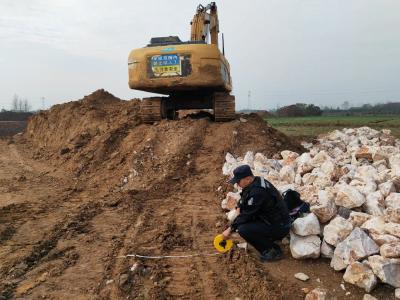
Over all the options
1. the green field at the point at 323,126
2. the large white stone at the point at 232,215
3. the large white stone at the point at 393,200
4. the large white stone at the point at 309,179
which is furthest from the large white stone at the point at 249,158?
the green field at the point at 323,126

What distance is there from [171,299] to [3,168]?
29.6 ft

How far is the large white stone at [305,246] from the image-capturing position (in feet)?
14.6

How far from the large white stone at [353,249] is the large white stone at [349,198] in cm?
77

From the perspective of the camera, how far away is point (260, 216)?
4586 millimetres

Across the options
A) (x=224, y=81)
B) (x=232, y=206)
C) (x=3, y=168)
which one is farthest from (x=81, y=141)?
(x=232, y=206)

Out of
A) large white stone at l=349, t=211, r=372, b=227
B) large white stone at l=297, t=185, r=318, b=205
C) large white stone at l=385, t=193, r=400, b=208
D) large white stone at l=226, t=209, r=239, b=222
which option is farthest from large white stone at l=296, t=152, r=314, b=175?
large white stone at l=349, t=211, r=372, b=227

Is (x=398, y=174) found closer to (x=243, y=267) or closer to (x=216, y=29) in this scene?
(x=243, y=267)

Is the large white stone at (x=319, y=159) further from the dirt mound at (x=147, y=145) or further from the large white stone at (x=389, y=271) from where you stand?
the large white stone at (x=389, y=271)

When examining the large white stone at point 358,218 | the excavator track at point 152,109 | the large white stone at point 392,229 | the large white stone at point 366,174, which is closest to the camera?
the large white stone at point 392,229

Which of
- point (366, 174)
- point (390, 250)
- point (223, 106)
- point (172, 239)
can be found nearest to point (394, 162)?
point (366, 174)

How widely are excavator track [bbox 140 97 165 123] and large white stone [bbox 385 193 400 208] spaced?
722cm

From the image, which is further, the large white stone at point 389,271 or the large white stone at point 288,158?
the large white stone at point 288,158

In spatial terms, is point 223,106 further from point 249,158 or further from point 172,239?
point 172,239

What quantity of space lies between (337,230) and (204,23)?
8.49 metres
